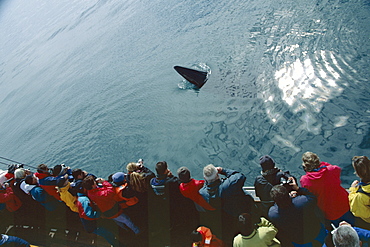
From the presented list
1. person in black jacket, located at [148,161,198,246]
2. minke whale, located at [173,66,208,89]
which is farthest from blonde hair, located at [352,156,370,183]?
minke whale, located at [173,66,208,89]

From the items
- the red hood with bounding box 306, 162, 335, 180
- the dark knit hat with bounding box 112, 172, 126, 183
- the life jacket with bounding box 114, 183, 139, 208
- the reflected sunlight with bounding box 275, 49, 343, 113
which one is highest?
the dark knit hat with bounding box 112, 172, 126, 183

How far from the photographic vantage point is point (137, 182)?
5.92m

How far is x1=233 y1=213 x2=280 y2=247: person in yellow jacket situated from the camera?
443 cm

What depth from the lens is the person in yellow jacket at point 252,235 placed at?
174 inches

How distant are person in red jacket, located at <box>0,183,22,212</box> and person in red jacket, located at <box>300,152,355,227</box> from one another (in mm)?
7314

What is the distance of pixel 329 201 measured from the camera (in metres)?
5.04

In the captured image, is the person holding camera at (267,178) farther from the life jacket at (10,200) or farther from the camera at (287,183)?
the life jacket at (10,200)

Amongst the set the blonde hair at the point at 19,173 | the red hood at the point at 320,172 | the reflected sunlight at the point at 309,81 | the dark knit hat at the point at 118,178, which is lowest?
the reflected sunlight at the point at 309,81

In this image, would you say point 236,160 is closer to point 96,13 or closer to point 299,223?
point 299,223

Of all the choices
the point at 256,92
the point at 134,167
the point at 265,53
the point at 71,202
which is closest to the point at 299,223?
the point at 134,167

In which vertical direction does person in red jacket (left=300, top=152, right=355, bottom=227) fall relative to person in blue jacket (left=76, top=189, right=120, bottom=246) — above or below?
below

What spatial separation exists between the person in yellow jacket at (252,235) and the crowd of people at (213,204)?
1 centimetres

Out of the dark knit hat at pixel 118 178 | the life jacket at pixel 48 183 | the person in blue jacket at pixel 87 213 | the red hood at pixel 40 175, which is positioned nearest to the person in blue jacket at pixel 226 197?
the dark knit hat at pixel 118 178

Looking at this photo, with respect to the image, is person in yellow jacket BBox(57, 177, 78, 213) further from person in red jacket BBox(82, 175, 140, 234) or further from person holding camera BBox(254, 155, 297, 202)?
person holding camera BBox(254, 155, 297, 202)
